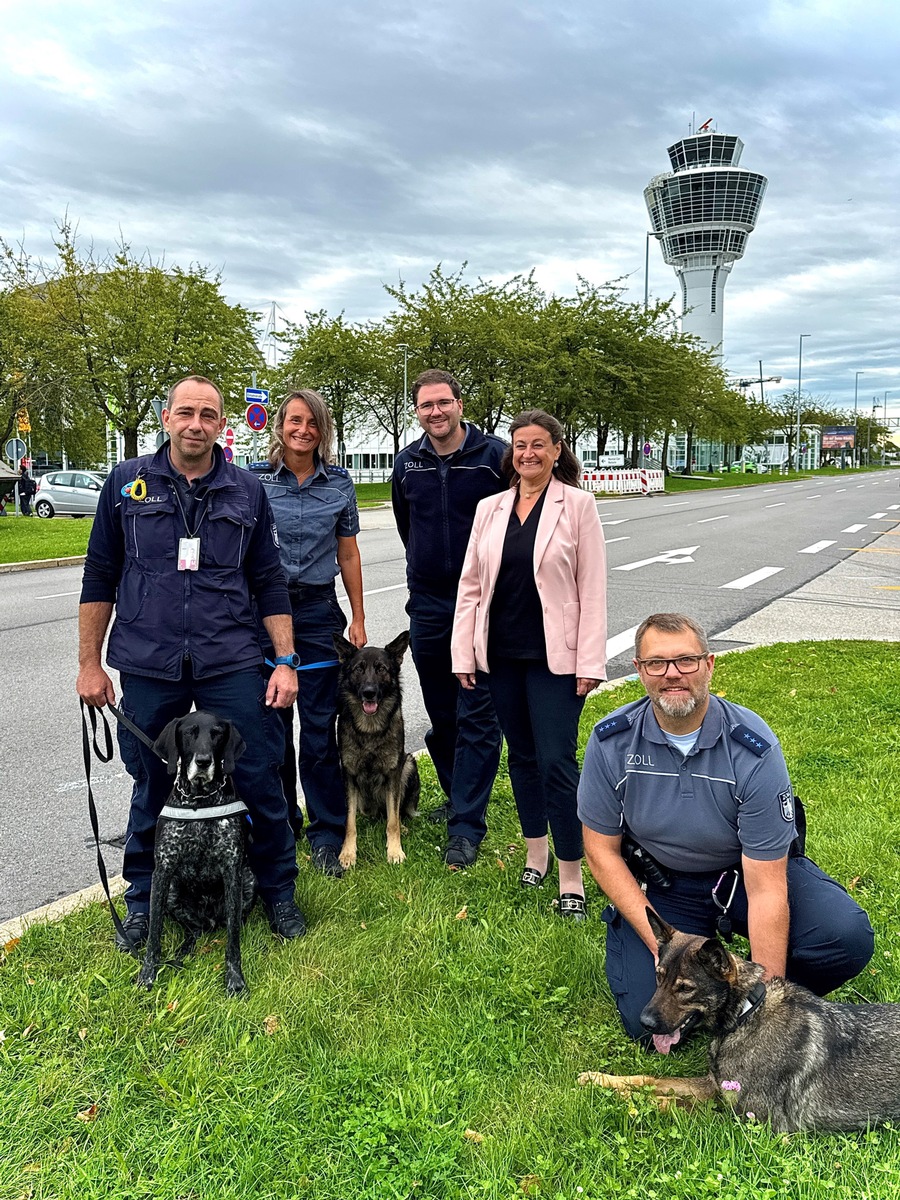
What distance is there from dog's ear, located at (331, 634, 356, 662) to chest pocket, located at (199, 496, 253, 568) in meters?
1.01

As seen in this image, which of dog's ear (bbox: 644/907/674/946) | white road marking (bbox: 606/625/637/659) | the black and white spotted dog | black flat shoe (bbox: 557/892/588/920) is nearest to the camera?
dog's ear (bbox: 644/907/674/946)

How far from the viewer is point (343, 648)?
4.50 metres

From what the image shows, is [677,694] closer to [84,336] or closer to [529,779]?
[529,779]

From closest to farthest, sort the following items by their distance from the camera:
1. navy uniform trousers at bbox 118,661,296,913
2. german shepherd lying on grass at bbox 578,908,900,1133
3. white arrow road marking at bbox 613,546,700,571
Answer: german shepherd lying on grass at bbox 578,908,900,1133
navy uniform trousers at bbox 118,661,296,913
white arrow road marking at bbox 613,546,700,571

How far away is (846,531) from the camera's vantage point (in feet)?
78.4

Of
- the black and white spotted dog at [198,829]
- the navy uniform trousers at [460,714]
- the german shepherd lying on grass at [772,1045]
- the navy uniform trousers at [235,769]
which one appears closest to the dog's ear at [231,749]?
the black and white spotted dog at [198,829]

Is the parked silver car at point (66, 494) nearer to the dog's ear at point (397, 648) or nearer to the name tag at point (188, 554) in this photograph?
the dog's ear at point (397, 648)

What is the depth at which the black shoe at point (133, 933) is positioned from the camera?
11.7 feet

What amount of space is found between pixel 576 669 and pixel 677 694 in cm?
90

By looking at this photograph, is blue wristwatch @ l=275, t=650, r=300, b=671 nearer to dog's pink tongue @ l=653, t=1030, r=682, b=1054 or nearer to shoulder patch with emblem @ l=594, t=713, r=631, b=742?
shoulder patch with emblem @ l=594, t=713, r=631, b=742

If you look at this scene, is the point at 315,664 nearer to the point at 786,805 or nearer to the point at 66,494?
the point at 786,805

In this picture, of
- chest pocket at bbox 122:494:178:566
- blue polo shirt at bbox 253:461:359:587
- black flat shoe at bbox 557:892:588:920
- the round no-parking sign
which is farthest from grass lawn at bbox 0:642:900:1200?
the round no-parking sign

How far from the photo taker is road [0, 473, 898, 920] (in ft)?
15.8

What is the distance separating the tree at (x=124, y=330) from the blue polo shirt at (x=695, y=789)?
102 feet
